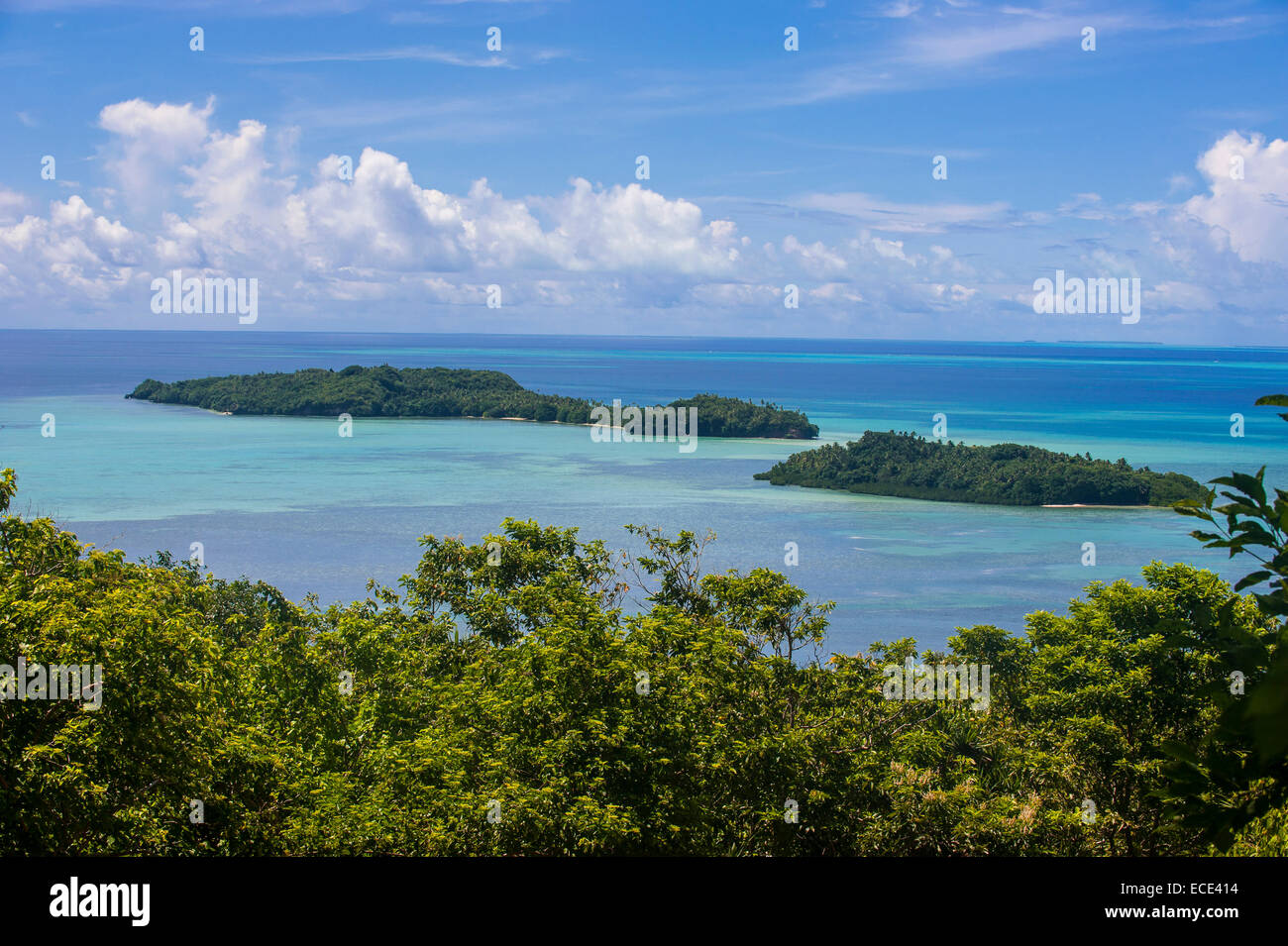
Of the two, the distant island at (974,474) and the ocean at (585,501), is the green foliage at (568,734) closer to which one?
the ocean at (585,501)

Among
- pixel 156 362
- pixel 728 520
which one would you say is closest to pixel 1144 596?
pixel 728 520

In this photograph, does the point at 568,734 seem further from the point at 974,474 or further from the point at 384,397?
the point at 384,397

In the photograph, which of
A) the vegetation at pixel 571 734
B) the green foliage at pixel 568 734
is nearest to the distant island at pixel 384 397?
the vegetation at pixel 571 734

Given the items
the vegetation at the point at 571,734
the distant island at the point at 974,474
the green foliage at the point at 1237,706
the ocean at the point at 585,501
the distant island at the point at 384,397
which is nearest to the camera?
the green foliage at the point at 1237,706

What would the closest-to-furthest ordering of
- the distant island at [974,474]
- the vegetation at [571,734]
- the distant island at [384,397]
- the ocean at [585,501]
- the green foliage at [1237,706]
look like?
1. the green foliage at [1237,706]
2. the vegetation at [571,734]
3. the ocean at [585,501]
4. the distant island at [974,474]
5. the distant island at [384,397]

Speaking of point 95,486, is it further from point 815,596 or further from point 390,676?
point 390,676

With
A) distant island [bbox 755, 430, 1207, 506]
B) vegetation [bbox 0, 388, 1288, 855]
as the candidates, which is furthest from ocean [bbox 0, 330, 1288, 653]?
vegetation [bbox 0, 388, 1288, 855]

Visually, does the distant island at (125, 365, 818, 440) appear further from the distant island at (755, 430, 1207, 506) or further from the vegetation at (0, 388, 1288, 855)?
the vegetation at (0, 388, 1288, 855)

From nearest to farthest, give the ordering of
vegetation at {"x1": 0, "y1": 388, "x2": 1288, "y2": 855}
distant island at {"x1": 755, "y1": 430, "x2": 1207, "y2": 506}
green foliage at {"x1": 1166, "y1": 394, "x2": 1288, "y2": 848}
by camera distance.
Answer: green foliage at {"x1": 1166, "y1": 394, "x2": 1288, "y2": 848}, vegetation at {"x1": 0, "y1": 388, "x2": 1288, "y2": 855}, distant island at {"x1": 755, "y1": 430, "x2": 1207, "y2": 506}
